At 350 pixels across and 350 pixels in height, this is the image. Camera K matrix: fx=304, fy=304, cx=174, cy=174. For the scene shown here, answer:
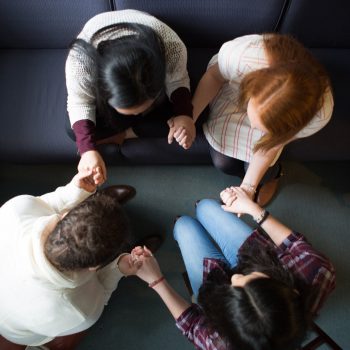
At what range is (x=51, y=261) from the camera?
80cm

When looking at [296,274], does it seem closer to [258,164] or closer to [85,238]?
[258,164]

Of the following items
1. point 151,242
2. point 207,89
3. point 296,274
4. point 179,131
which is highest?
point 207,89

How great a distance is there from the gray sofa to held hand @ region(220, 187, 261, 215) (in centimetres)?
28

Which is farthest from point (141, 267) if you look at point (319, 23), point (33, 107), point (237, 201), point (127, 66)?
point (319, 23)

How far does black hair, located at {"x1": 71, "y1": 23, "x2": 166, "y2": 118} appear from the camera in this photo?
2.78 ft

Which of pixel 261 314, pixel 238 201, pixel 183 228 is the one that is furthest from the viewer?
pixel 183 228

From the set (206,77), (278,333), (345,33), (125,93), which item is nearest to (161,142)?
(206,77)

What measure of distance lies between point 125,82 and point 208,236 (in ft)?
2.50

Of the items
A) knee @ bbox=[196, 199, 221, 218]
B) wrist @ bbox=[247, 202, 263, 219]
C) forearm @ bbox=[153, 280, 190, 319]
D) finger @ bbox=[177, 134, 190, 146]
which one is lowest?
forearm @ bbox=[153, 280, 190, 319]

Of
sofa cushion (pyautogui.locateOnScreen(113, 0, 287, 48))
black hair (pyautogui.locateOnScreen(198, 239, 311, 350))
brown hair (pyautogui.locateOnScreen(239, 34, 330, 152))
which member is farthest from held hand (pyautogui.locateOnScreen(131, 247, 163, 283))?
sofa cushion (pyautogui.locateOnScreen(113, 0, 287, 48))

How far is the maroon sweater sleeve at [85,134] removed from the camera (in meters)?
1.12

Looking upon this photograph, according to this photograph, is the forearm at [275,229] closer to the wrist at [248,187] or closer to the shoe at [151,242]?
the wrist at [248,187]

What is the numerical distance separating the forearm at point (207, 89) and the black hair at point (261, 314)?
688 millimetres

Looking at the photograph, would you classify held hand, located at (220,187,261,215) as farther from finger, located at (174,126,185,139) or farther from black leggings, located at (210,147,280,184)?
finger, located at (174,126,185,139)
